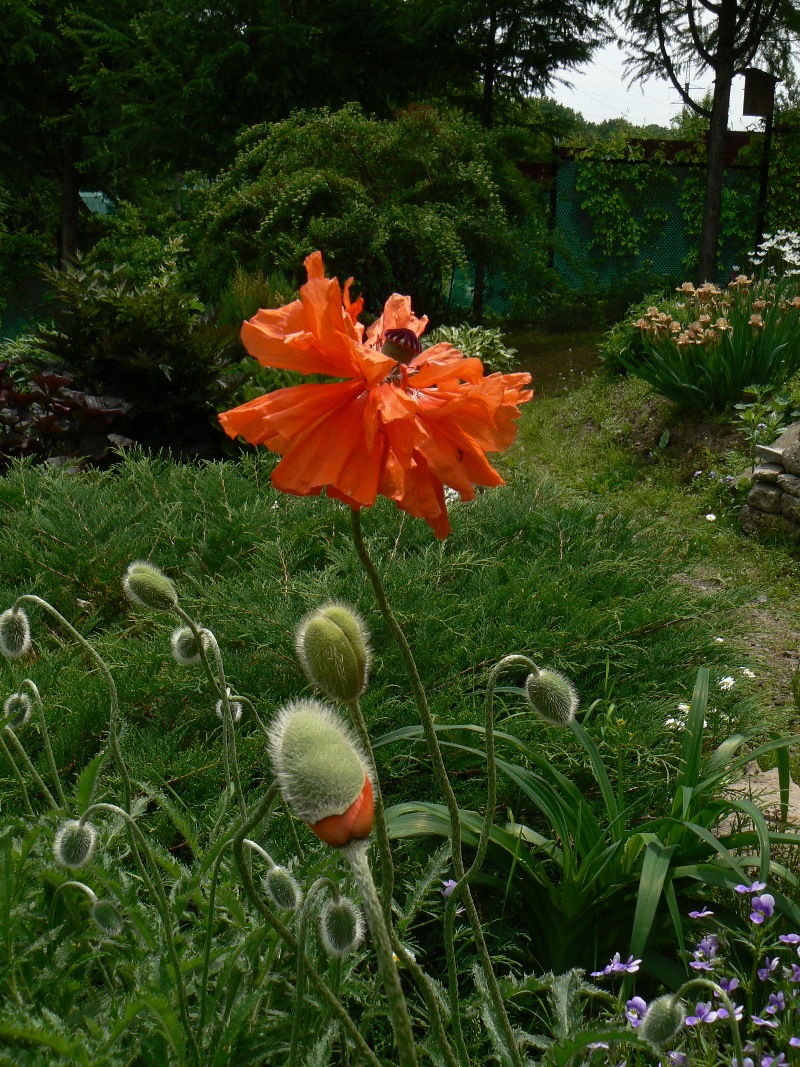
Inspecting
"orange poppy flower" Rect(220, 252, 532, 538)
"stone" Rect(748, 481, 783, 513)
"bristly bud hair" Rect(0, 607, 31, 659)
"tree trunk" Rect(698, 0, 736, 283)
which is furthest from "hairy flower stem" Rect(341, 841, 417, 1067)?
"tree trunk" Rect(698, 0, 736, 283)

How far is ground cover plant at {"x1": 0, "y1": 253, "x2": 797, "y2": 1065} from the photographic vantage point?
3.40ft

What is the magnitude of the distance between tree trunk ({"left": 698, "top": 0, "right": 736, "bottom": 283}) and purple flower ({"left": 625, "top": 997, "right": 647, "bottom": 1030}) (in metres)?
9.81

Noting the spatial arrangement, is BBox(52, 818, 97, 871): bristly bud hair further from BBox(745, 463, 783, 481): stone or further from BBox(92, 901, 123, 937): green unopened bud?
BBox(745, 463, 783, 481): stone

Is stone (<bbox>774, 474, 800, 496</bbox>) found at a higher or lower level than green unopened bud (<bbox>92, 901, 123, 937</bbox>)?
lower

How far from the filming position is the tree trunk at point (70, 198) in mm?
13906

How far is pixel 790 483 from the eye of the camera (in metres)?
4.82

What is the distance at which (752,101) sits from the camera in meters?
11.4

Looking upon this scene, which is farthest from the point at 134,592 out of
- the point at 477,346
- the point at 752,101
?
the point at 752,101

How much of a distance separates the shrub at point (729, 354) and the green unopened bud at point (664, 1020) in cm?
546

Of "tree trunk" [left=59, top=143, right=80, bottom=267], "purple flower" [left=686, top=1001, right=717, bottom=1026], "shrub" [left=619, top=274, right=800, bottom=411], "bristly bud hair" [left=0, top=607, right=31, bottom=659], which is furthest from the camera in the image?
"tree trunk" [left=59, top=143, right=80, bottom=267]

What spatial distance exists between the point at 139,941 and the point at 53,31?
15549 millimetres

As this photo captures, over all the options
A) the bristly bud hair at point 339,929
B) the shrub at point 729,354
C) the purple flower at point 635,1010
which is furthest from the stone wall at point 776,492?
the bristly bud hair at point 339,929

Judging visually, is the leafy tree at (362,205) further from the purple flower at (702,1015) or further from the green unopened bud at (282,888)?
the green unopened bud at (282,888)

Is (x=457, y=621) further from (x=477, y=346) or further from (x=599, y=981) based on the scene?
(x=477, y=346)
